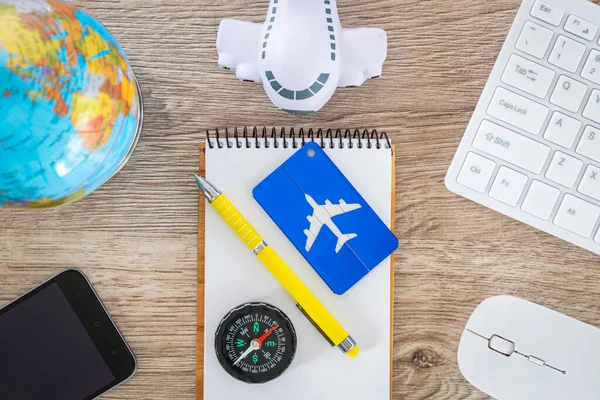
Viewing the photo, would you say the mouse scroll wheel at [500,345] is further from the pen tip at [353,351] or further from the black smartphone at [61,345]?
the black smartphone at [61,345]

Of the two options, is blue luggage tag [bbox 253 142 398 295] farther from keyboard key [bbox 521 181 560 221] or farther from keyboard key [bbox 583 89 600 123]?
keyboard key [bbox 583 89 600 123]

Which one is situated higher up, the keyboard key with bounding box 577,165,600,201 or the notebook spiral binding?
the keyboard key with bounding box 577,165,600,201

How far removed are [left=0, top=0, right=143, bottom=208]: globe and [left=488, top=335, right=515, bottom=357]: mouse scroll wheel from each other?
0.47 meters

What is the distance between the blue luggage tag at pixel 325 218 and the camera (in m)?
0.64

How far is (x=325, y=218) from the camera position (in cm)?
64

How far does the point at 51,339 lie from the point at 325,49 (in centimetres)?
44

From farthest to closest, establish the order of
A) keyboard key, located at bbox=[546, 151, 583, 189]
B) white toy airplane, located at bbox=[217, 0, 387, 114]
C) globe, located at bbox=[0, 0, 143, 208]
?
1. keyboard key, located at bbox=[546, 151, 583, 189]
2. white toy airplane, located at bbox=[217, 0, 387, 114]
3. globe, located at bbox=[0, 0, 143, 208]

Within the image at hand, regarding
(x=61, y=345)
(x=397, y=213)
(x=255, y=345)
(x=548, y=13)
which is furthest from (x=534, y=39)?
(x=61, y=345)

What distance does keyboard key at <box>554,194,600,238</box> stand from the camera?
2.09 feet

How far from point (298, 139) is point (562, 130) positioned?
304 millimetres

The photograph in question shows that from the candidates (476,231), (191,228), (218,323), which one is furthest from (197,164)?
(476,231)

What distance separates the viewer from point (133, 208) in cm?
64

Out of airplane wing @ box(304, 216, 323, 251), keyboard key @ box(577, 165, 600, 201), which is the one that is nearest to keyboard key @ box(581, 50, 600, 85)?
keyboard key @ box(577, 165, 600, 201)

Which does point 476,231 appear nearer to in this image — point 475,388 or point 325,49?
point 475,388
